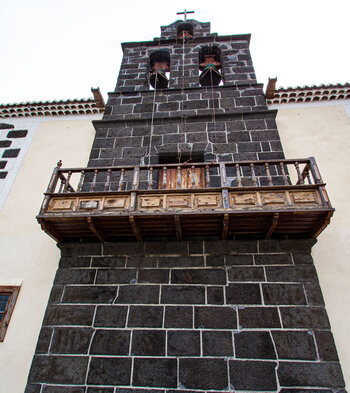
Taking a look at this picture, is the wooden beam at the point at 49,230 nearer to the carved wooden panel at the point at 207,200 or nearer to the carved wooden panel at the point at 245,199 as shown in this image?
the carved wooden panel at the point at 207,200

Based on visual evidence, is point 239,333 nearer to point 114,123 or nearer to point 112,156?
point 112,156

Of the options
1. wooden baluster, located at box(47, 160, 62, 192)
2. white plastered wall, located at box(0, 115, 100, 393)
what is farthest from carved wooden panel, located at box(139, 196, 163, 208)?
white plastered wall, located at box(0, 115, 100, 393)

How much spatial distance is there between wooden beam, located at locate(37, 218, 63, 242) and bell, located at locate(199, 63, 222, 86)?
5413 mm

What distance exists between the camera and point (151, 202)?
4281 millimetres

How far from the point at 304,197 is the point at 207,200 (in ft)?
4.59

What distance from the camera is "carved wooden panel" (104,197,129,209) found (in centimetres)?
429

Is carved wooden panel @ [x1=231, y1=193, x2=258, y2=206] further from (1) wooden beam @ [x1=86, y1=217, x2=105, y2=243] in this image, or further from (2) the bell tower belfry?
(1) wooden beam @ [x1=86, y1=217, x2=105, y2=243]

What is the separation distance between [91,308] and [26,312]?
110cm

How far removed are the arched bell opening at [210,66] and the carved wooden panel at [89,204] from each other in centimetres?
487

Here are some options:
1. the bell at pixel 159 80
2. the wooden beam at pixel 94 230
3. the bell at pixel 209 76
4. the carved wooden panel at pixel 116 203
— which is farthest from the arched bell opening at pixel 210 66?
the wooden beam at pixel 94 230

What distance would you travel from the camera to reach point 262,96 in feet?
22.4

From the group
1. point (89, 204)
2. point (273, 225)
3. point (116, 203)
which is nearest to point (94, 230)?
point (89, 204)

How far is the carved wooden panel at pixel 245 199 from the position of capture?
162 inches

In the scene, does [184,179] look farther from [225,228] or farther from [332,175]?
[332,175]
